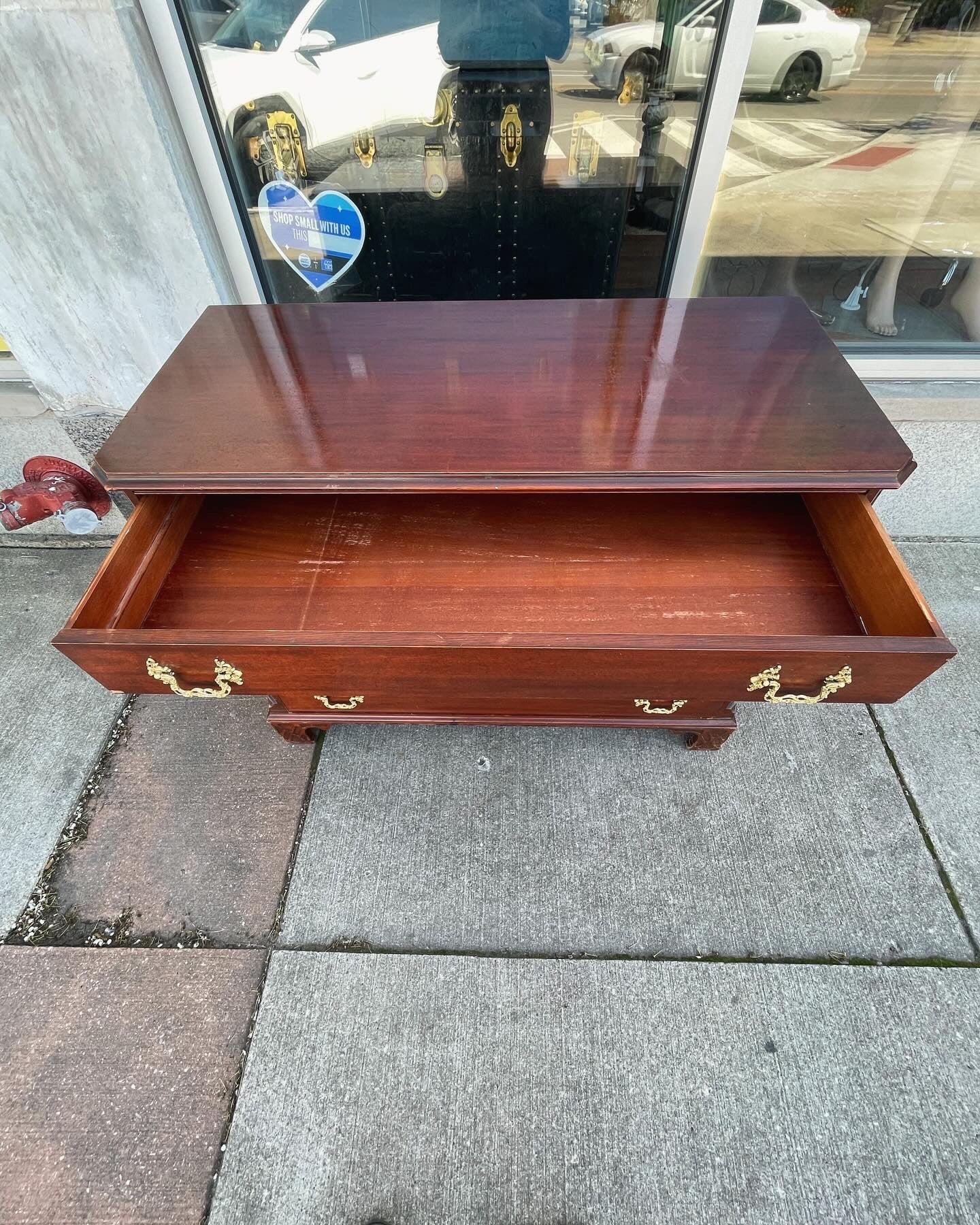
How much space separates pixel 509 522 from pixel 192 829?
109cm

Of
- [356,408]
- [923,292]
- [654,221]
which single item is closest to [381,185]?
[654,221]

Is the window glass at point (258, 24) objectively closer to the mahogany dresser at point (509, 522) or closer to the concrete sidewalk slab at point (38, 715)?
the mahogany dresser at point (509, 522)

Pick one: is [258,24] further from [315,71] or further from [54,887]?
[54,887]

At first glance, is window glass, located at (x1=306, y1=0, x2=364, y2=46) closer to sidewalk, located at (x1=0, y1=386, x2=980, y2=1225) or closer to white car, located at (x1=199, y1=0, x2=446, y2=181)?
white car, located at (x1=199, y1=0, x2=446, y2=181)

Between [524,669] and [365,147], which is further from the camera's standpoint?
[365,147]

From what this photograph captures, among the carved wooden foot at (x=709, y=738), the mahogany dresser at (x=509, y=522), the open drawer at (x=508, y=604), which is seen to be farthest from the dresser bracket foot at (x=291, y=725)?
the carved wooden foot at (x=709, y=738)

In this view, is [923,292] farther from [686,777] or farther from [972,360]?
[686,777]

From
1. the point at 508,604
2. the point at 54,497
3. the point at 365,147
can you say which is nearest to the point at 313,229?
the point at 365,147

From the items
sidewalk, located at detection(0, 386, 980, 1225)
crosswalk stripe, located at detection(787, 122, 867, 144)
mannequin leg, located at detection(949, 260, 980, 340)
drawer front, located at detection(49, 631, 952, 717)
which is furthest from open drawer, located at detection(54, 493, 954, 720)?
mannequin leg, located at detection(949, 260, 980, 340)

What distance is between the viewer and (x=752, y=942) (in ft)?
4.20

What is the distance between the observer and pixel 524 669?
1002mm

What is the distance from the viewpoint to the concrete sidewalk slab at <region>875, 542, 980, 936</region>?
4.63 ft

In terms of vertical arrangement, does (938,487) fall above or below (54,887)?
above

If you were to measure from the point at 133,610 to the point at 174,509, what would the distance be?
264 millimetres
